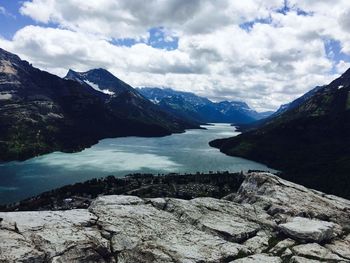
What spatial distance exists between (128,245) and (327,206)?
3741 cm

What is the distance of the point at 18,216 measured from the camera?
4578cm

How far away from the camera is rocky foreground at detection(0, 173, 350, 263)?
42.3m

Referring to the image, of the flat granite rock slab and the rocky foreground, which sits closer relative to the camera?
the rocky foreground

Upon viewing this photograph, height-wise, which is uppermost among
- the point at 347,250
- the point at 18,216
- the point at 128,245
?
the point at 18,216

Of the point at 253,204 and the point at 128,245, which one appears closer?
the point at 128,245

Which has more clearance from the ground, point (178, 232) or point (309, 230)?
point (178, 232)

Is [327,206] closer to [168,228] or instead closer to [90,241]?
[168,228]

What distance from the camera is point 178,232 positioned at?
1949 inches

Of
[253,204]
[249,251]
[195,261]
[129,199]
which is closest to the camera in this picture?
[195,261]

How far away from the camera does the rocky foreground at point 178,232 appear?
4228 centimetres

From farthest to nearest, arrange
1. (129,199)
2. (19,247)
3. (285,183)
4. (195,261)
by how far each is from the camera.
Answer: (285,183) → (129,199) → (195,261) → (19,247)

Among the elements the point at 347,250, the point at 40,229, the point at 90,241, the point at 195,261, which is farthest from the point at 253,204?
the point at 40,229

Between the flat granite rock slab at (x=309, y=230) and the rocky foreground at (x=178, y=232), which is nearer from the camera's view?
the rocky foreground at (x=178, y=232)

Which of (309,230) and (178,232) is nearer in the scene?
(178,232)
